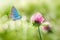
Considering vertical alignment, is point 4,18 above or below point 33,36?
above

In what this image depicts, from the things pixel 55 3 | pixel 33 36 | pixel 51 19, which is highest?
pixel 55 3

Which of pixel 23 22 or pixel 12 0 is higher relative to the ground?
pixel 12 0

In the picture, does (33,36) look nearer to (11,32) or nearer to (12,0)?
(11,32)

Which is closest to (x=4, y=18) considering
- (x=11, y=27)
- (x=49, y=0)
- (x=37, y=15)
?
(x=11, y=27)

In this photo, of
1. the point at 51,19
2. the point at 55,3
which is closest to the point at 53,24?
the point at 51,19

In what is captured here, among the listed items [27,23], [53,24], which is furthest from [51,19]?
[27,23]

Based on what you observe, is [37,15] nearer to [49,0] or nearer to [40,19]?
[40,19]
